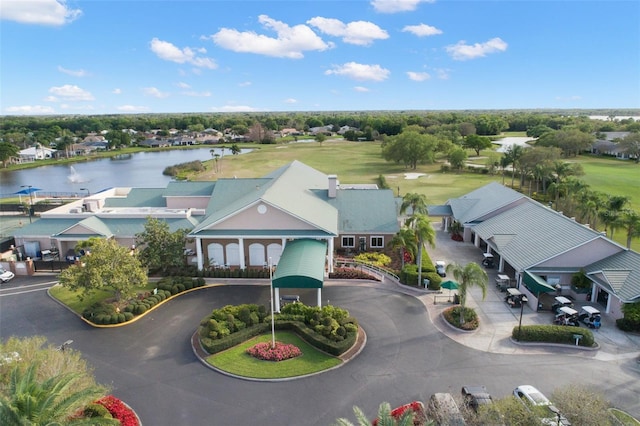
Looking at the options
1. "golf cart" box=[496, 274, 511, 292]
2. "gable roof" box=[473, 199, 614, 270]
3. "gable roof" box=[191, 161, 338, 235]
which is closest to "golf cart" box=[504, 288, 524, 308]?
"golf cart" box=[496, 274, 511, 292]

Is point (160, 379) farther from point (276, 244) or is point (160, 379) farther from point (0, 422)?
point (276, 244)

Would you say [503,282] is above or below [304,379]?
above

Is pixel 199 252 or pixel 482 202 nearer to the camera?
pixel 199 252

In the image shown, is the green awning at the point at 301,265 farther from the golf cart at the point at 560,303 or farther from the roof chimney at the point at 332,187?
the golf cart at the point at 560,303

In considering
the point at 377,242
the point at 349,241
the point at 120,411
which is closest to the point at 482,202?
the point at 377,242

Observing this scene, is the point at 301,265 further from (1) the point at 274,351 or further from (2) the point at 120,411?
(2) the point at 120,411

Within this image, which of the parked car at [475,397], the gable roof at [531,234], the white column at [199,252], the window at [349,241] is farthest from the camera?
the window at [349,241]

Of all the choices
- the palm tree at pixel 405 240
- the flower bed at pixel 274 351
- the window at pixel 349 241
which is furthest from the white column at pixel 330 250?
the flower bed at pixel 274 351

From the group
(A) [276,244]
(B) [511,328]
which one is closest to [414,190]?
(A) [276,244]
